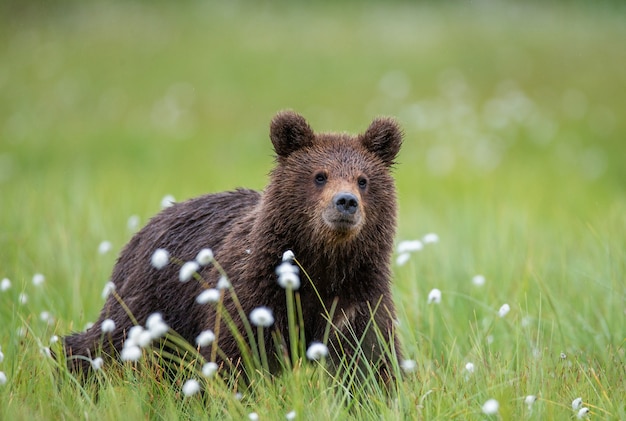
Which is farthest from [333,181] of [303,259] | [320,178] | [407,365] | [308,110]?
[308,110]

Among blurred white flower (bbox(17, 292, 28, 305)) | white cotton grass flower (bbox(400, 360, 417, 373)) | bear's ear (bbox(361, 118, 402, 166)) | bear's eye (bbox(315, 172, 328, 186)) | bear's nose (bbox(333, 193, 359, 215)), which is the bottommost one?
white cotton grass flower (bbox(400, 360, 417, 373))

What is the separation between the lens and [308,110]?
1625 centimetres

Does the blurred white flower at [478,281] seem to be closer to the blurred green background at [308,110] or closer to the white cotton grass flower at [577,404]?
the blurred green background at [308,110]

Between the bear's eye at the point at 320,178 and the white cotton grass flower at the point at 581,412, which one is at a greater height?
the bear's eye at the point at 320,178

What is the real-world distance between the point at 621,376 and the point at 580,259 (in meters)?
2.38

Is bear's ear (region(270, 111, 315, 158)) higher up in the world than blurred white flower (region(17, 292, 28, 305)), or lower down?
higher up

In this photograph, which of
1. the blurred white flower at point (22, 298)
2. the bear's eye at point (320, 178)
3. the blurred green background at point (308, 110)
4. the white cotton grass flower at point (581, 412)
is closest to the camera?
the white cotton grass flower at point (581, 412)

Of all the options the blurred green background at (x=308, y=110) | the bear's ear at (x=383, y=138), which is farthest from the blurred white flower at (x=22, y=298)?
the bear's ear at (x=383, y=138)

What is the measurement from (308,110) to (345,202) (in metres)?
12.3

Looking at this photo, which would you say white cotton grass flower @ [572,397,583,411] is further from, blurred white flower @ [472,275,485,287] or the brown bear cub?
blurred white flower @ [472,275,485,287]

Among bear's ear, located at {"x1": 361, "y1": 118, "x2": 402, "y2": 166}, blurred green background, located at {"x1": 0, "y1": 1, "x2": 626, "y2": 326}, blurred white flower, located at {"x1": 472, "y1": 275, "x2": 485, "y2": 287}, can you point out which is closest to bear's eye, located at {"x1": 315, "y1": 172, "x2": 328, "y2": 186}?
bear's ear, located at {"x1": 361, "y1": 118, "x2": 402, "y2": 166}

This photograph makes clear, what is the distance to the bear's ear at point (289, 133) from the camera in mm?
4504

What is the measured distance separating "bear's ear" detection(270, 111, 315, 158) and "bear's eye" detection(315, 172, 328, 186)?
0.81 ft

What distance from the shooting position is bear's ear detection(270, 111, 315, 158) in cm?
450
